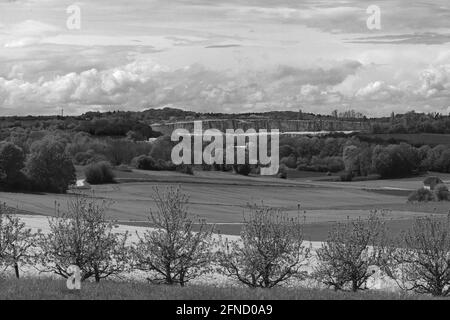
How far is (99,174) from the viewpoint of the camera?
10162 centimetres

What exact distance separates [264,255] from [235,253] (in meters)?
0.82

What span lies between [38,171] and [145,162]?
34496mm

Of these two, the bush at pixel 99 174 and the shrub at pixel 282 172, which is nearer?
the bush at pixel 99 174

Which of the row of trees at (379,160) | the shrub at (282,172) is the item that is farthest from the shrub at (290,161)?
the shrub at (282,172)

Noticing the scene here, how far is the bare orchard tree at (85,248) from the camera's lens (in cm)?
1906

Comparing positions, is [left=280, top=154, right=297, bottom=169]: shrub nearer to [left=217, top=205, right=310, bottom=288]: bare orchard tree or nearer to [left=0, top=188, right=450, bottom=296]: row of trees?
[left=0, top=188, right=450, bottom=296]: row of trees

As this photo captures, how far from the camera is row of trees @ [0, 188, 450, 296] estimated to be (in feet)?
62.3

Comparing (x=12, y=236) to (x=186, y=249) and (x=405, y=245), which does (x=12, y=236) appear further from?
(x=405, y=245)

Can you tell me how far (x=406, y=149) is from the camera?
134375 mm

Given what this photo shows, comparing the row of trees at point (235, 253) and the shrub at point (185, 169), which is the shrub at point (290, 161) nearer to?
the shrub at point (185, 169)

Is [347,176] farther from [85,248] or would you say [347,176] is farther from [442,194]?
[85,248]

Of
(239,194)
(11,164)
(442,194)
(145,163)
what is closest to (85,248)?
(11,164)

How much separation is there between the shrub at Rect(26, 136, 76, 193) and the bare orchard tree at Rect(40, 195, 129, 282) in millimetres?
73288
